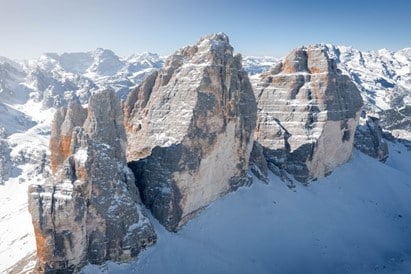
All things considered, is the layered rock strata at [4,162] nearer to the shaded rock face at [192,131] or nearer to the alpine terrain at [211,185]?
the alpine terrain at [211,185]

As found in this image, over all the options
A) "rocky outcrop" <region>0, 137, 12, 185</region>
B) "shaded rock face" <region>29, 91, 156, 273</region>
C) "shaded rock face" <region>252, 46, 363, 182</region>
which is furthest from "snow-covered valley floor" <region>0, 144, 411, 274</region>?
"rocky outcrop" <region>0, 137, 12, 185</region>

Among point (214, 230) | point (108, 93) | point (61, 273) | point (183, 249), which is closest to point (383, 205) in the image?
point (214, 230)

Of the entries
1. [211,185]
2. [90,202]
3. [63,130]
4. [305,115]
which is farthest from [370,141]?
[90,202]

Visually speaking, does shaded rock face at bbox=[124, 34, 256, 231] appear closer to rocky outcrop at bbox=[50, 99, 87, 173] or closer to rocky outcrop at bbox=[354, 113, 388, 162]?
rocky outcrop at bbox=[50, 99, 87, 173]

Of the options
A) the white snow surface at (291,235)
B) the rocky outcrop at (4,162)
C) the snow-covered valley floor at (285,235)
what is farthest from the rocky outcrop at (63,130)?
the rocky outcrop at (4,162)

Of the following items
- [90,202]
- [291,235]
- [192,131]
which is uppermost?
[192,131]

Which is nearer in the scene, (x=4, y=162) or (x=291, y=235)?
(x=291, y=235)

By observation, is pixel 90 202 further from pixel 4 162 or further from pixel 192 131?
pixel 4 162
